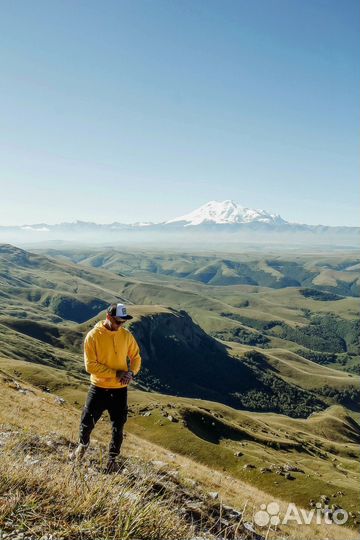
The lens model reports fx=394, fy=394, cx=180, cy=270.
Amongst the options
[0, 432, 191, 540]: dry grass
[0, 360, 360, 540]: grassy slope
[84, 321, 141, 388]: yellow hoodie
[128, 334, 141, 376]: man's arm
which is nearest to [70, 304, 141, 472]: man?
[84, 321, 141, 388]: yellow hoodie

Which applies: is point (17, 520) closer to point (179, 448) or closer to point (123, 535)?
point (123, 535)

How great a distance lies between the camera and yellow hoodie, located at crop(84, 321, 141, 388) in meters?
12.0

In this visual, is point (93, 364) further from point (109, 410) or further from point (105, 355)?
point (109, 410)

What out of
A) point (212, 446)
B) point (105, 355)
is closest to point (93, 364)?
point (105, 355)

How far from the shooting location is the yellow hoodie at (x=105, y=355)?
12023 mm

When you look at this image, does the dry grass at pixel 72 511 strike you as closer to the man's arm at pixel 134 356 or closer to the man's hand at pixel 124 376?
the man's hand at pixel 124 376

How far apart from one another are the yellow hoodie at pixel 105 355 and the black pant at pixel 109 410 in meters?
0.26

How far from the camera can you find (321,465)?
104312 mm

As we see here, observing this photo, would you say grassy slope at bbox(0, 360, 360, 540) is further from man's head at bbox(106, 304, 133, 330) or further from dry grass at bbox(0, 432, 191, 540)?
dry grass at bbox(0, 432, 191, 540)

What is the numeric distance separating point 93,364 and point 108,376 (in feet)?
1.98

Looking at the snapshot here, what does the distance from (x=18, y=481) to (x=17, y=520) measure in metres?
0.64

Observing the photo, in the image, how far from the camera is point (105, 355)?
40.3 feet

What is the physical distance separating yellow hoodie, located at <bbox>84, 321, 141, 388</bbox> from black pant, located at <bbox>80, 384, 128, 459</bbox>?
26 centimetres

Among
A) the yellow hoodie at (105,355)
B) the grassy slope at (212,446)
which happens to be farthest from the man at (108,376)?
the grassy slope at (212,446)
